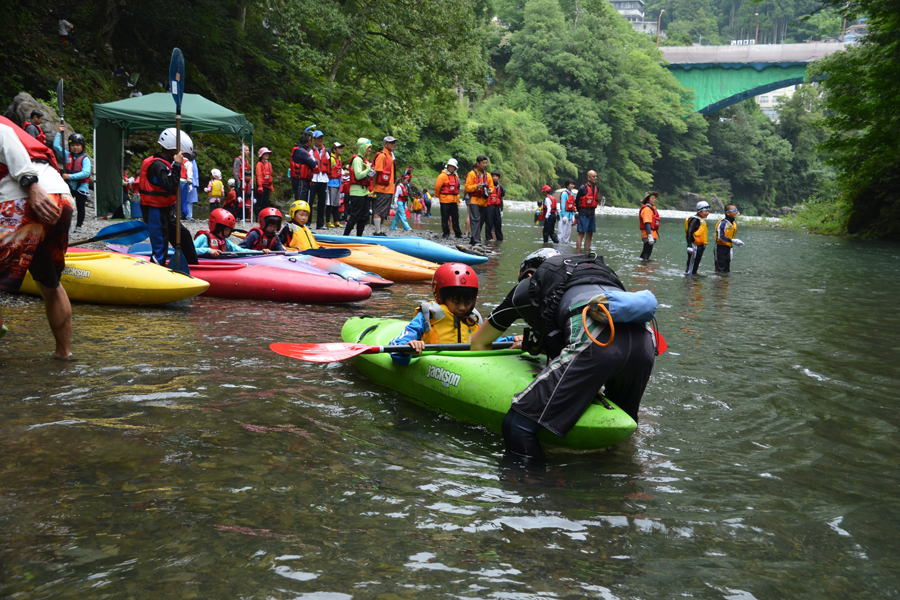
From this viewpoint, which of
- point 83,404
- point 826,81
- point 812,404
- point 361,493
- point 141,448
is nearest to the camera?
point 361,493

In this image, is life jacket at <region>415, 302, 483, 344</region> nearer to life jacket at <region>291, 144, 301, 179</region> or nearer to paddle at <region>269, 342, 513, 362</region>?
paddle at <region>269, 342, 513, 362</region>

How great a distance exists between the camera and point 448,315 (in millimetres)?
5074

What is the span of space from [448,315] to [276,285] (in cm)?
359

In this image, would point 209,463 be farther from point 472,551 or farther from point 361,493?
point 472,551

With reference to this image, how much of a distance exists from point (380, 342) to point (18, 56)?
54.6ft

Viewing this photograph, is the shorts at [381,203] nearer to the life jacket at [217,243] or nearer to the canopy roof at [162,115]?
the canopy roof at [162,115]

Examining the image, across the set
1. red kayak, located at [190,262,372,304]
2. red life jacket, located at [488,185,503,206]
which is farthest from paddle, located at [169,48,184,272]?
red life jacket, located at [488,185,503,206]

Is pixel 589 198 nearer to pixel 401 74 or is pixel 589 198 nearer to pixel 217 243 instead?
pixel 217 243

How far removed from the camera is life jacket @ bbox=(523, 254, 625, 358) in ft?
12.4

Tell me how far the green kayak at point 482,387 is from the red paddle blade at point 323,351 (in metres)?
0.27

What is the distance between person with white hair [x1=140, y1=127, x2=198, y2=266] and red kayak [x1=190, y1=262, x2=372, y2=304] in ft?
1.25

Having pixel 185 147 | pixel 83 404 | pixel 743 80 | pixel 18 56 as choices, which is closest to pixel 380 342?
pixel 83 404

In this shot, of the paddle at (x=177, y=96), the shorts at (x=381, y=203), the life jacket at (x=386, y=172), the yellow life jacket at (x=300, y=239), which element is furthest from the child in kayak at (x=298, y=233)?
the shorts at (x=381, y=203)

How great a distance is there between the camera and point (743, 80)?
63375 mm
